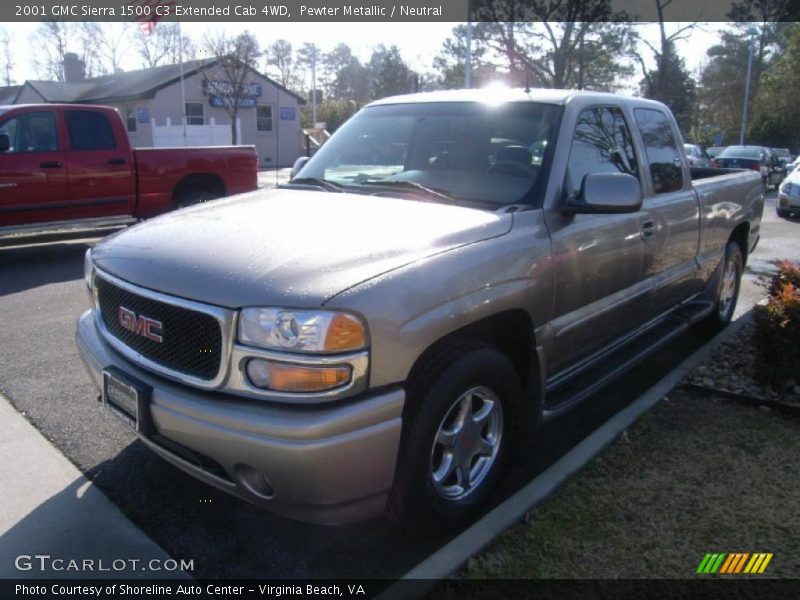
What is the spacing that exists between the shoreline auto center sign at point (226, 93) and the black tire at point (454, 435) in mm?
31147

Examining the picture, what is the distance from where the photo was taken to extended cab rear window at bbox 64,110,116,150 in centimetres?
927

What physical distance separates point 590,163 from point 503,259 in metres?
1.19

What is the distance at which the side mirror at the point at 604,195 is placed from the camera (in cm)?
326

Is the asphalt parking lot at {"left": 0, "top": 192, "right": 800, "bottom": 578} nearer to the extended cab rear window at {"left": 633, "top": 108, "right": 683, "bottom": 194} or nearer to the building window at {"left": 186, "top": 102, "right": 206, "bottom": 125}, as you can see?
the extended cab rear window at {"left": 633, "top": 108, "right": 683, "bottom": 194}

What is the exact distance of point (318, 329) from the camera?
2322 millimetres

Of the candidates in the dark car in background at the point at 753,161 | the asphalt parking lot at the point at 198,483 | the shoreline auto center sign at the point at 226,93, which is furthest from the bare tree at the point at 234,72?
the asphalt parking lot at the point at 198,483

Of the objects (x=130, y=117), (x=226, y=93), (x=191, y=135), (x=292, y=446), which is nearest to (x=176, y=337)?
(x=292, y=446)

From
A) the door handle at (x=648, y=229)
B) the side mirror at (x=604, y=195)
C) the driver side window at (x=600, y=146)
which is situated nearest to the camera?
the side mirror at (x=604, y=195)

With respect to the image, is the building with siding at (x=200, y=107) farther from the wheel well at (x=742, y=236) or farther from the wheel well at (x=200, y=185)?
the wheel well at (x=742, y=236)

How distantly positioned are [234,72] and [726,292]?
29779 millimetres

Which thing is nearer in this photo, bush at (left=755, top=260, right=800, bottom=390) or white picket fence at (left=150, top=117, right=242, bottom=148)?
bush at (left=755, top=260, right=800, bottom=390)

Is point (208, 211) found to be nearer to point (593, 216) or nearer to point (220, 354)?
point (220, 354)

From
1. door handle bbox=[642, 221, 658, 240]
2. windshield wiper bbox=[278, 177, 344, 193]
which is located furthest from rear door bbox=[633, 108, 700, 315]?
windshield wiper bbox=[278, 177, 344, 193]

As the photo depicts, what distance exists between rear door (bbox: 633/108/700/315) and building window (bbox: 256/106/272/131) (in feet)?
104
